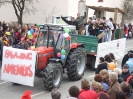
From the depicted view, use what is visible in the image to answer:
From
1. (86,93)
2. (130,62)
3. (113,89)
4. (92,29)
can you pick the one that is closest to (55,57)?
(130,62)

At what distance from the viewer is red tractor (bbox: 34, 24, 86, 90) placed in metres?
10.3

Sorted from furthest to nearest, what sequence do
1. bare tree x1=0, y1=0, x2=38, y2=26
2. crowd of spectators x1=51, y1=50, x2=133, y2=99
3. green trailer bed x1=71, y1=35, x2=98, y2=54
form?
bare tree x1=0, y1=0, x2=38, y2=26 < green trailer bed x1=71, y1=35, x2=98, y2=54 < crowd of spectators x1=51, y1=50, x2=133, y2=99

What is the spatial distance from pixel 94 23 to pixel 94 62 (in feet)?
9.00

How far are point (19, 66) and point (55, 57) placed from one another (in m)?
1.53

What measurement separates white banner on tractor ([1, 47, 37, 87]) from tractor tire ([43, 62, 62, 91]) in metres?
0.46

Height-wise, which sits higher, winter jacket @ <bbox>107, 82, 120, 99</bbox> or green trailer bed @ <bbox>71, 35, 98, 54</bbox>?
green trailer bed @ <bbox>71, 35, 98, 54</bbox>

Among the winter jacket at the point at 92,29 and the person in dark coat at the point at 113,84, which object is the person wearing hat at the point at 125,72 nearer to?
the person in dark coat at the point at 113,84

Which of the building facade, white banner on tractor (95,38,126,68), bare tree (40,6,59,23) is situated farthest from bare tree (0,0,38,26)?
white banner on tractor (95,38,126,68)

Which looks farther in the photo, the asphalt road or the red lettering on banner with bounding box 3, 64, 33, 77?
the red lettering on banner with bounding box 3, 64, 33, 77

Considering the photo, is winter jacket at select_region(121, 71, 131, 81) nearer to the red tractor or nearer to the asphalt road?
the asphalt road

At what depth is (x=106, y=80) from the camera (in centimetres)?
745

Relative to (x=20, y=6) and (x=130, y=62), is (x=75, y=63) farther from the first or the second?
(x=20, y=6)

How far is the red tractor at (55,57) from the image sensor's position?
10.3 m

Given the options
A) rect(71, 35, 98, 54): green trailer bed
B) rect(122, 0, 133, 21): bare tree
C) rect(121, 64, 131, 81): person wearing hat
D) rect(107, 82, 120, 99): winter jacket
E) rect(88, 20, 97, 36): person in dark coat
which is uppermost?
rect(122, 0, 133, 21): bare tree
